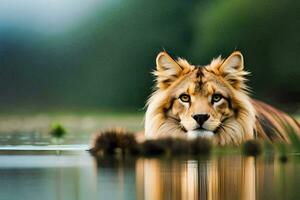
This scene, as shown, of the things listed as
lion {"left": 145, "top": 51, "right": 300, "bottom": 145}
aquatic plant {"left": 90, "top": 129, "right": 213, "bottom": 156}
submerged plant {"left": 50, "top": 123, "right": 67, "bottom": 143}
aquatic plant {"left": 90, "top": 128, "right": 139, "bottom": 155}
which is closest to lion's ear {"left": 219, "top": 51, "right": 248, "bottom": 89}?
lion {"left": 145, "top": 51, "right": 300, "bottom": 145}

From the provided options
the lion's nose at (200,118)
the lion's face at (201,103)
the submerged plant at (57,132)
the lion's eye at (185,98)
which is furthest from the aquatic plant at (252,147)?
the submerged plant at (57,132)

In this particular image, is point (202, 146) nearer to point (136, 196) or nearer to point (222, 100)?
point (222, 100)

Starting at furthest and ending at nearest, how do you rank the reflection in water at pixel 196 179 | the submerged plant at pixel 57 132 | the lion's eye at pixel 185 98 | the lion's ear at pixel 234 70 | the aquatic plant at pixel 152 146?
the submerged plant at pixel 57 132 → the lion's ear at pixel 234 70 → the lion's eye at pixel 185 98 → the aquatic plant at pixel 152 146 → the reflection in water at pixel 196 179

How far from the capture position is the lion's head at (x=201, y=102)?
862cm

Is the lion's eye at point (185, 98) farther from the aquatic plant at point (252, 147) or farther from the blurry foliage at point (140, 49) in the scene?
the aquatic plant at point (252, 147)

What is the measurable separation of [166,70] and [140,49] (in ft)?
1.05

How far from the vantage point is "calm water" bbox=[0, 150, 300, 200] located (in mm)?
6258

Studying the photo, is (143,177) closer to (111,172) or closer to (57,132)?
(111,172)

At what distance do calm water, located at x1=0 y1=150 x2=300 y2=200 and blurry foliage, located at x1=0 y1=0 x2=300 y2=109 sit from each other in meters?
0.63

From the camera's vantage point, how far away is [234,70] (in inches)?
348

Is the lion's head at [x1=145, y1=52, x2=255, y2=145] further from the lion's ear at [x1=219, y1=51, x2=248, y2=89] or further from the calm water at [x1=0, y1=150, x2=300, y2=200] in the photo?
the calm water at [x1=0, y1=150, x2=300, y2=200]

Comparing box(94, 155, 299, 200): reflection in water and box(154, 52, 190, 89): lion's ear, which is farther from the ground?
box(154, 52, 190, 89): lion's ear

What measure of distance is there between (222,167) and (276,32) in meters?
1.86

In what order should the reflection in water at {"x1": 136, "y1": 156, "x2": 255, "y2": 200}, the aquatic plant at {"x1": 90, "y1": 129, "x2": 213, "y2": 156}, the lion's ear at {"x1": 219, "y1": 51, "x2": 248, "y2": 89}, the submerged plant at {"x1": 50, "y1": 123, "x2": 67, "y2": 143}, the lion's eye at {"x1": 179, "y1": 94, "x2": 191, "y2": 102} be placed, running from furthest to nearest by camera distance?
the submerged plant at {"x1": 50, "y1": 123, "x2": 67, "y2": 143} → the lion's ear at {"x1": 219, "y1": 51, "x2": 248, "y2": 89} → the lion's eye at {"x1": 179, "y1": 94, "x2": 191, "y2": 102} → the aquatic plant at {"x1": 90, "y1": 129, "x2": 213, "y2": 156} → the reflection in water at {"x1": 136, "y1": 156, "x2": 255, "y2": 200}
